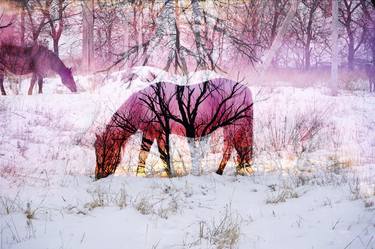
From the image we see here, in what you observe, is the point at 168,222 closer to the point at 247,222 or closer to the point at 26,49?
the point at 247,222

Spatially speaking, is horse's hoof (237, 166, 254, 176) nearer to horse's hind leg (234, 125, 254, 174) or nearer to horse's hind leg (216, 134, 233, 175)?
horse's hind leg (234, 125, 254, 174)

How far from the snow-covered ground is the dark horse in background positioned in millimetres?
4650

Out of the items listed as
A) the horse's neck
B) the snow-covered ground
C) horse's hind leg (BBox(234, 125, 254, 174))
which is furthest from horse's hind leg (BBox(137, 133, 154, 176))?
the horse's neck

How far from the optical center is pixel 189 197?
441cm

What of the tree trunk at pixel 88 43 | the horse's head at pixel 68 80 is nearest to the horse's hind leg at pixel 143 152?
the tree trunk at pixel 88 43

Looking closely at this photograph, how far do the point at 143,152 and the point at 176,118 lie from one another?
60 cm

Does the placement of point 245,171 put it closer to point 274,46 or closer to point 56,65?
point 274,46

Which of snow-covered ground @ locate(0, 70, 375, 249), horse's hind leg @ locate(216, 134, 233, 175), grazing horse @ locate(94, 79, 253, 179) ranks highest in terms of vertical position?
grazing horse @ locate(94, 79, 253, 179)

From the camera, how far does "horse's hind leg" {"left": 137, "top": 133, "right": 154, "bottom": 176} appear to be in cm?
512

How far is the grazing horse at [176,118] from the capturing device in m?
4.94

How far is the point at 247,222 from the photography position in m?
3.66

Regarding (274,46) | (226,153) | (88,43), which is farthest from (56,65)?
(226,153)

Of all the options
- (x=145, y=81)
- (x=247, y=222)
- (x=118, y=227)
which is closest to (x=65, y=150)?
(x=145, y=81)

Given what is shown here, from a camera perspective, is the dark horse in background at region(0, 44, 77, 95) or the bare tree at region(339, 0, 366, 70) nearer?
the dark horse in background at region(0, 44, 77, 95)
